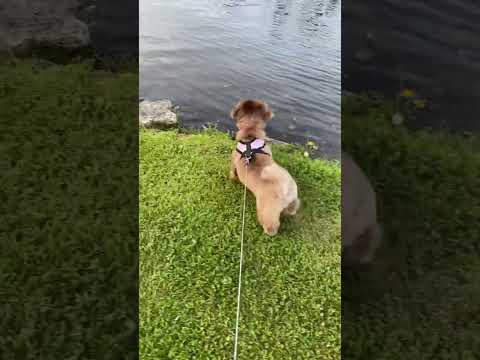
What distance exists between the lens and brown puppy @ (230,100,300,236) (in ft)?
4.39

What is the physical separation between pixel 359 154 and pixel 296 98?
0.44 meters

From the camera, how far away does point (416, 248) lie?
1.66m

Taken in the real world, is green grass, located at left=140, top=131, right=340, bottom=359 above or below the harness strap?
below

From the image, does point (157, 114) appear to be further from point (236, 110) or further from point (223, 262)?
point (223, 262)

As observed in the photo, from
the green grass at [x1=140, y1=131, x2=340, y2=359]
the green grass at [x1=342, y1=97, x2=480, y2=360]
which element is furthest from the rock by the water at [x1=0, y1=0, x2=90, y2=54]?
the green grass at [x1=342, y1=97, x2=480, y2=360]

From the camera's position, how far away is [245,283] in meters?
1.31

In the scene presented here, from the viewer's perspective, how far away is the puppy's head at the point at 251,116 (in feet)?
4.51

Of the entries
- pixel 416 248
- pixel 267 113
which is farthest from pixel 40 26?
pixel 416 248

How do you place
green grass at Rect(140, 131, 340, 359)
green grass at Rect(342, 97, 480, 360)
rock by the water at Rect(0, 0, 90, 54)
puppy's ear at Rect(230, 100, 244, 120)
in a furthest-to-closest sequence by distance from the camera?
rock by the water at Rect(0, 0, 90, 54)
green grass at Rect(342, 97, 480, 360)
puppy's ear at Rect(230, 100, 244, 120)
green grass at Rect(140, 131, 340, 359)

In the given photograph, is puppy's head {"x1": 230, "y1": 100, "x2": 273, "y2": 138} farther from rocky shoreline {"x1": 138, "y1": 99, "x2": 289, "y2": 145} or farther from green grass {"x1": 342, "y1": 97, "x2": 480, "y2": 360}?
green grass {"x1": 342, "y1": 97, "x2": 480, "y2": 360}

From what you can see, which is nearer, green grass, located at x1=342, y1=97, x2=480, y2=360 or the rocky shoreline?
the rocky shoreline

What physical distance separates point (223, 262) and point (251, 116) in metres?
0.38

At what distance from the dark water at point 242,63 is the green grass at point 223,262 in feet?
0.29

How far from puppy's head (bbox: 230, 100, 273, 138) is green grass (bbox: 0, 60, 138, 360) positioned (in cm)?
43
